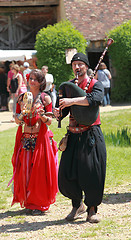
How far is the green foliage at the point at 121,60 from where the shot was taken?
17.7m

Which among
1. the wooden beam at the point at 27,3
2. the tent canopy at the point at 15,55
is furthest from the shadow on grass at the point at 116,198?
the wooden beam at the point at 27,3

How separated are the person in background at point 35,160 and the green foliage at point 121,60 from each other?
12.7 m

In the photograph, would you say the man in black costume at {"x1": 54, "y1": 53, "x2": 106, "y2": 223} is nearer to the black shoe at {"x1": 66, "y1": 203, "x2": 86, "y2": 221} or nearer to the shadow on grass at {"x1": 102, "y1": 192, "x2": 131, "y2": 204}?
the black shoe at {"x1": 66, "y1": 203, "x2": 86, "y2": 221}

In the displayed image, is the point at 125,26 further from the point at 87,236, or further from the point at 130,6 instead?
the point at 87,236

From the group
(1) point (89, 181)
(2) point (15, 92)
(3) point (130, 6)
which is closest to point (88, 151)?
(1) point (89, 181)

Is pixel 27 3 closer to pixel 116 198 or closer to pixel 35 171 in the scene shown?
pixel 116 198

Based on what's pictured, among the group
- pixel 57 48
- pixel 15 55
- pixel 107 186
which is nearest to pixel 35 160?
pixel 107 186

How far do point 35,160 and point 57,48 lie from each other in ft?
40.2

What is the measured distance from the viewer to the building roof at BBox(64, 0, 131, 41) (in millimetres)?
18734

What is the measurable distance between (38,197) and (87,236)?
1131 millimetres

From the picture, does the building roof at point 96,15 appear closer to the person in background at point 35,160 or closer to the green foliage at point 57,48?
the green foliage at point 57,48

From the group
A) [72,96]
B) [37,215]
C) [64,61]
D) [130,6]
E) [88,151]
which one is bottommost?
[37,215]

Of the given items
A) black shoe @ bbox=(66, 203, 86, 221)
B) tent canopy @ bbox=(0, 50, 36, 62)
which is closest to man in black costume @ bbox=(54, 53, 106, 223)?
black shoe @ bbox=(66, 203, 86, 221)

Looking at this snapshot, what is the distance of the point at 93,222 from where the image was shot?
481 centimetres
